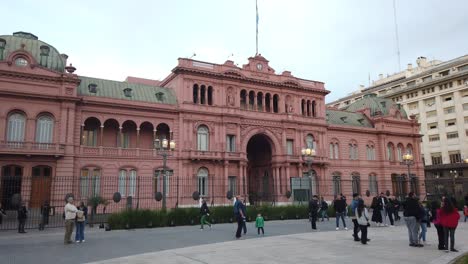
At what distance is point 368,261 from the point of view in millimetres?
10047

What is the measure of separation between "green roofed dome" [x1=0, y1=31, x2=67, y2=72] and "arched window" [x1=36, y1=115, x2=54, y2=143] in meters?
4.81

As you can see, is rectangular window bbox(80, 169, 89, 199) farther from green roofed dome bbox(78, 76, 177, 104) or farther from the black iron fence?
green roofed dome bbox(78, 76, 177, 104)

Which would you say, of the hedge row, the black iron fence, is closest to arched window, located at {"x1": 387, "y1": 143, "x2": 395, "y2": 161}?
the black iron fence

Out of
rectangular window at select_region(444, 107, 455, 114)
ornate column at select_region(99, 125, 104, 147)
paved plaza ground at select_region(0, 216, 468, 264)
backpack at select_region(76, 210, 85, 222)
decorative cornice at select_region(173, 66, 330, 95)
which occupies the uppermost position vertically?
rectangular window at select_region(444, 107, 455, 114)

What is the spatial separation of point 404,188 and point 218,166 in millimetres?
30602

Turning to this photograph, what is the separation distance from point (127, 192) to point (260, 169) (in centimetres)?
1833

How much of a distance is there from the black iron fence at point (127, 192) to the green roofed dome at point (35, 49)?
34.7ft

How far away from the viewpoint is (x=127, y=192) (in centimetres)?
3472

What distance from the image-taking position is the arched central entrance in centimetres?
4359

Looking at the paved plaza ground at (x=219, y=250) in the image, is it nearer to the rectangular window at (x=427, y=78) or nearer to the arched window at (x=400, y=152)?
the arched window at (x=400, y=152)

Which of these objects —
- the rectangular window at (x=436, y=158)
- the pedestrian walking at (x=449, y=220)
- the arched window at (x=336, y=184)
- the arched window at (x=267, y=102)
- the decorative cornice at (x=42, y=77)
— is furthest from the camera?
the rectangular window at (x=436, y=158)

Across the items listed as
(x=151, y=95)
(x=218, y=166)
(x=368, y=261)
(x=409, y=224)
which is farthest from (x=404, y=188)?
(x=368, y=261)

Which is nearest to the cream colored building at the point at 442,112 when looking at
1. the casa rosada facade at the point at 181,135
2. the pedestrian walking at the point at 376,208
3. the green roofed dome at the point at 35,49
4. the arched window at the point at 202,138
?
the casa rosada facade at the point at 181,135

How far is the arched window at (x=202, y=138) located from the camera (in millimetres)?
39219
